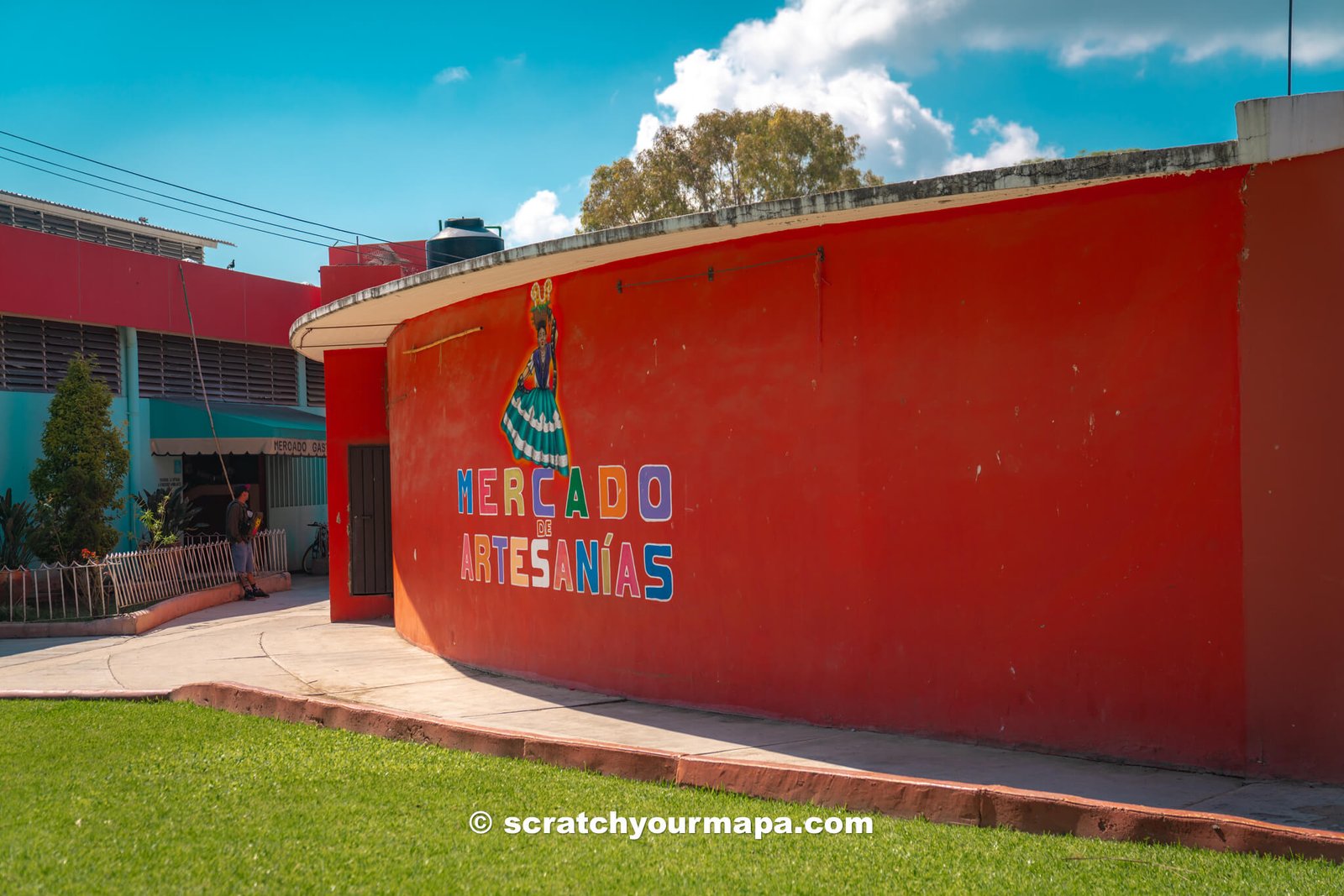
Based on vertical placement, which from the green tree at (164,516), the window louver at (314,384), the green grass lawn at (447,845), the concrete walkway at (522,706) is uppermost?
the window louver at (314,384)

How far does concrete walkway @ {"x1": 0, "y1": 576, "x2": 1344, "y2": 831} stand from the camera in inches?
207

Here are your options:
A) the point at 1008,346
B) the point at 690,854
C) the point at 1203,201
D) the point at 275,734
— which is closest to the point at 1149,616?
the point at 1008,346

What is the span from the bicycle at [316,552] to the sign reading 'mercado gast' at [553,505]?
11584mm

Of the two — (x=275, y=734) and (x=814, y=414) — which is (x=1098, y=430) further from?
(x=275, y=734)

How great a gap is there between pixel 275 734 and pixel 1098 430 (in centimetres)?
519

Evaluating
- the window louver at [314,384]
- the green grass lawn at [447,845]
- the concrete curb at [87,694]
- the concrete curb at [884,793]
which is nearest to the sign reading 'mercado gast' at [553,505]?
the concrete curb at [884,793]

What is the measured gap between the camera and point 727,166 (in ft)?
110

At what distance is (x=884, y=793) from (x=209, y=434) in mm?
16852

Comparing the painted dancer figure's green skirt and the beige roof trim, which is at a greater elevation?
the beige roof trim

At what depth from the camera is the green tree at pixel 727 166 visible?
32719mm

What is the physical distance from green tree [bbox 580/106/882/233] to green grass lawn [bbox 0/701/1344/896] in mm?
27995

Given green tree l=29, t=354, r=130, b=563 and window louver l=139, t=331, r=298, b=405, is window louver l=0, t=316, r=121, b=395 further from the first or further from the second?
green tree l=29, t=354, r=130, b=563

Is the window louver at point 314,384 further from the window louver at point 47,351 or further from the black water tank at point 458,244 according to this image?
the black water tank at point 458,244

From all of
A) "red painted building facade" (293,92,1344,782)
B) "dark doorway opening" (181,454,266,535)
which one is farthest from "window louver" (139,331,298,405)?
"red painted building facade" (293,92,1344,782)
